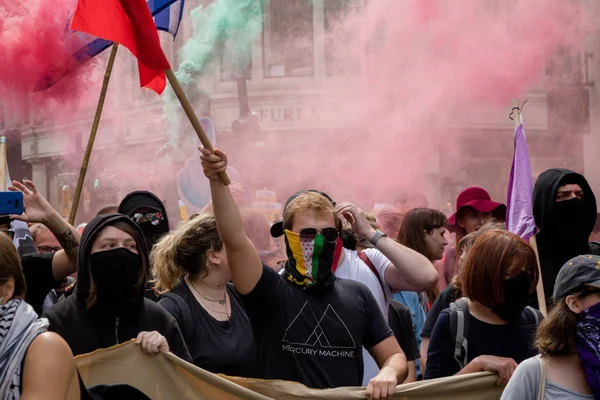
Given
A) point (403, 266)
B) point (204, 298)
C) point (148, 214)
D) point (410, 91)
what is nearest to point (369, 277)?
point (403, 266)

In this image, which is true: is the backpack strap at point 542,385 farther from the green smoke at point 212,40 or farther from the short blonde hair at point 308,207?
the green smoke at point 212,40

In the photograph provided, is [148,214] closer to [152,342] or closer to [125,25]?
[125,25]

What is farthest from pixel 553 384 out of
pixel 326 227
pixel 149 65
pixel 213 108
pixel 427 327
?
pixel 213 108

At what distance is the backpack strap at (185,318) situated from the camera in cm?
380

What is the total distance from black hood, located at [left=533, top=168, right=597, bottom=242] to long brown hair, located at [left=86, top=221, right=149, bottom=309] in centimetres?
235

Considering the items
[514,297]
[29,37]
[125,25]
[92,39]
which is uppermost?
[29,37]

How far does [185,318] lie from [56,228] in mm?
793

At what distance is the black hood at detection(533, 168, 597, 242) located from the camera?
472 centimetres

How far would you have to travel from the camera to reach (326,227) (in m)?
3.53

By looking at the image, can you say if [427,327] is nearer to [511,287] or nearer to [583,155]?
[511,287]

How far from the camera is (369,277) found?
14.3ft

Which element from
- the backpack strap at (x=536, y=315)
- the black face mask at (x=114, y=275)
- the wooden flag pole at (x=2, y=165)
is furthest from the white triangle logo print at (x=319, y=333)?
the wooden flag pole at (x=2, y=165)

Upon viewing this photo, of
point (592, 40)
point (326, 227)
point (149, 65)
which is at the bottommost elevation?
point (326, 227)

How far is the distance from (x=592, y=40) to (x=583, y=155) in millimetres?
2140
